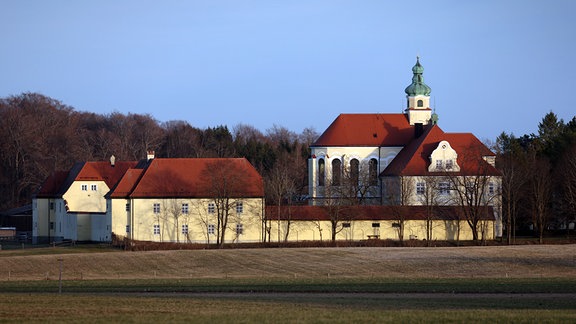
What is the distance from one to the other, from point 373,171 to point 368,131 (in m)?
3.90

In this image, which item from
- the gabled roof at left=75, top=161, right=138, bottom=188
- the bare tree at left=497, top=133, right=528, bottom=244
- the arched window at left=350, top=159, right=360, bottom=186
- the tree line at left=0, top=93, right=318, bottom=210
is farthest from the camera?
the tree line at left=0, top=93, right=318, bottom=210

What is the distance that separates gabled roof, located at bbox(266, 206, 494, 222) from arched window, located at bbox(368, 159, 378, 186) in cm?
1119

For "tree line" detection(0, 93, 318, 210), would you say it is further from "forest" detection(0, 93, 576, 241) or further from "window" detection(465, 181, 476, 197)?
"window" detection(465, 181, 476, 197)

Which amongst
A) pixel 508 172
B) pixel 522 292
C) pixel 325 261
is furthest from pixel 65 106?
pixel 522 292

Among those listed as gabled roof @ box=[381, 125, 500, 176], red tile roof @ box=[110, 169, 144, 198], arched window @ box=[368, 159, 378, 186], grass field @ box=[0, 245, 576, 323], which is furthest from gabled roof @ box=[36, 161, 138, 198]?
gabled roof @ box=[381, 125, 500, 176]

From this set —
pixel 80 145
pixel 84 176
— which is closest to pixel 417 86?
pixel 84 176

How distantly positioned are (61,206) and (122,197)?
29.9ft

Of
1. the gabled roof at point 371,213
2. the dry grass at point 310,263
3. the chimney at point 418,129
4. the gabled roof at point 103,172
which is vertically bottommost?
the dry grass at point 310,263

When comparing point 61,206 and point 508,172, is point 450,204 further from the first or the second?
point 61,206

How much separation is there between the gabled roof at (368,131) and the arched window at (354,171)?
1537mm

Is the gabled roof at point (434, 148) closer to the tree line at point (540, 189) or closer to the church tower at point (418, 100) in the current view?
the tree line at point (540, 189)

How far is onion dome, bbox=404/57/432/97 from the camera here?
90312 millimetres

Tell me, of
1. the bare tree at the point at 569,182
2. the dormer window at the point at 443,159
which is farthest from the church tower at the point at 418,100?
the bare tree at the point at 569,182

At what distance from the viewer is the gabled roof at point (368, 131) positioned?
284 ft
